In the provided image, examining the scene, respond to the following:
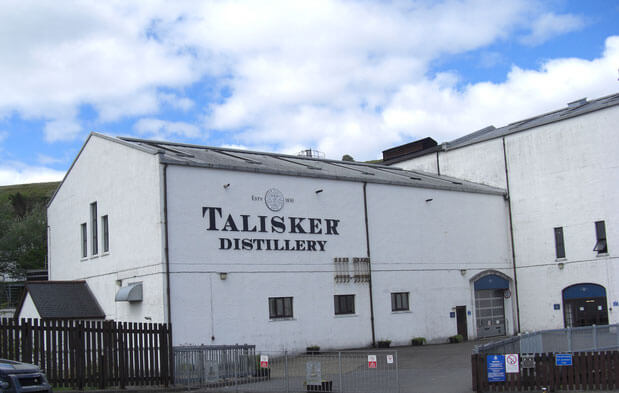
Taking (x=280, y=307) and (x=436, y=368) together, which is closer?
(x=436, y=368)

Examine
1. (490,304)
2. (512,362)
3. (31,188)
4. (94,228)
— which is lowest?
(512,362)

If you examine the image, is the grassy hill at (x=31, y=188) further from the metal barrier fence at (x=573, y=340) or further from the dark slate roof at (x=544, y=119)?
the metal barrier fence at (x=573, y=340)

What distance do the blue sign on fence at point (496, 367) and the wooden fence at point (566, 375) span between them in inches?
4.7

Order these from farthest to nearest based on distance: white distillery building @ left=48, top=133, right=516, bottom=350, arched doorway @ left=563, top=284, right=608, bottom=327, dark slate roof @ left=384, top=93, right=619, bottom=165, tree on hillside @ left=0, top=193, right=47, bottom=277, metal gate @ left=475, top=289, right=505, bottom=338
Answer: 1. tree on hillside @ left=0, top=193, right=47, bottom=277
2. metal gate @ left=475, top=289, right=505, bottom=338
3. dark slate roof @ left=384, top=93, right=619, bottom=165
4. arched doorway @ left=563, top=284, right=608, bottom=327
5. white distillery building @ left=48, top=133, right=516, bottom=350

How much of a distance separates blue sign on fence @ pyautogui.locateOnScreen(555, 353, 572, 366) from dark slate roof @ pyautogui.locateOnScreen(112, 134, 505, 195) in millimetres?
16862

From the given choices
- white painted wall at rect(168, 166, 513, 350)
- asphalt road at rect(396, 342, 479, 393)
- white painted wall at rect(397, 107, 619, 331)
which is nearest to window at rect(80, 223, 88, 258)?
white painted wall at rect(168, 166, 513, 350)

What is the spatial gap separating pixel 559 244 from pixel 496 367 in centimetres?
2327

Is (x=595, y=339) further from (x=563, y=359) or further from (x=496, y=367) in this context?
(x=496, y=367)

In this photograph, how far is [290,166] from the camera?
3472 centimetres

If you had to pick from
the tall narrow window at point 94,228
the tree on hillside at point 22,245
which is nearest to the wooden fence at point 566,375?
the tall narrow window at point 94,228

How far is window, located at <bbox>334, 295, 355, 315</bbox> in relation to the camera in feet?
107

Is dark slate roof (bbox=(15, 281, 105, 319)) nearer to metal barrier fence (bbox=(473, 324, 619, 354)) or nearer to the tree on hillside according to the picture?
metal barrier fence (bbox=(473, 324, 619, 354))

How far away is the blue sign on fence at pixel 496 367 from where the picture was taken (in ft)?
58.0

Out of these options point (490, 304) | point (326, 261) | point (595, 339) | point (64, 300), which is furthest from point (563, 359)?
point (490, 304)
